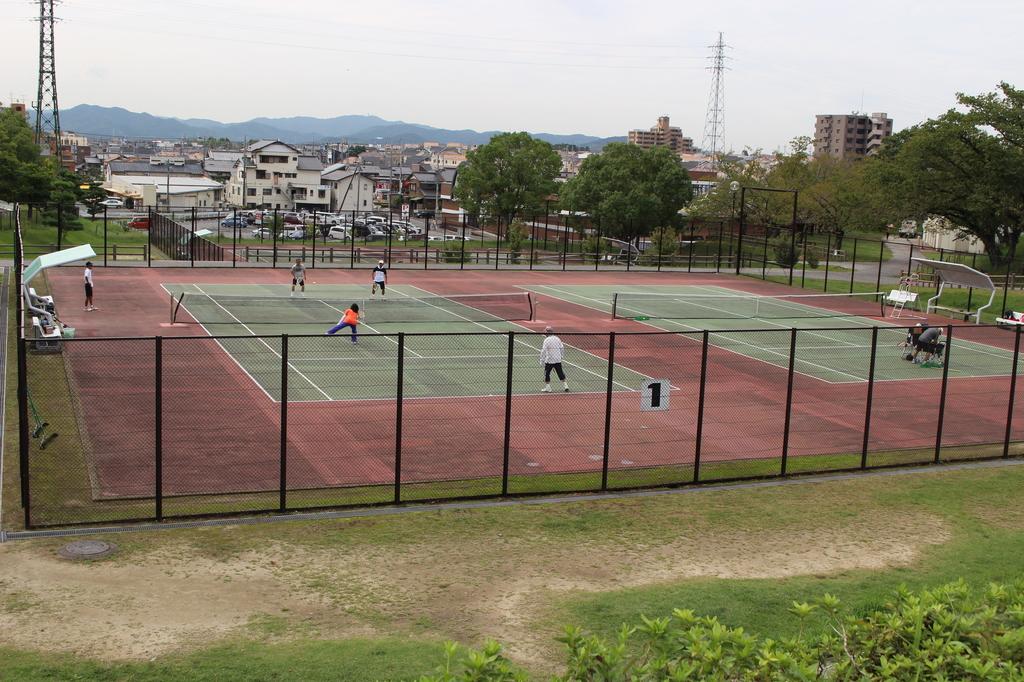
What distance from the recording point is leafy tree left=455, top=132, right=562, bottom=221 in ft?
286

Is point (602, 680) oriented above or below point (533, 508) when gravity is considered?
above

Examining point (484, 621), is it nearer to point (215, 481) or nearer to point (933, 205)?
point (215, 481)

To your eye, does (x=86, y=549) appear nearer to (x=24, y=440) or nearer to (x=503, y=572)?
(x=24, y=440)

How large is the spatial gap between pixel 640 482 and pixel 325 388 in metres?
8.68

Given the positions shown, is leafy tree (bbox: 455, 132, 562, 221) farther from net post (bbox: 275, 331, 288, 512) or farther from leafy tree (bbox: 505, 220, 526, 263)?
net post (bbox: 275, 331, 288, 512)

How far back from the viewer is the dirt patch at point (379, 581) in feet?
31.8

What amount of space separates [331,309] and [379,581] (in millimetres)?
24409

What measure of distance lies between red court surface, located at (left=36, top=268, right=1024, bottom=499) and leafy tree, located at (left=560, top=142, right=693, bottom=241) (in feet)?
161

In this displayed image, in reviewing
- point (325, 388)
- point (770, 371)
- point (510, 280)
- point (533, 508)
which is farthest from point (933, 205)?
point (533, 508)

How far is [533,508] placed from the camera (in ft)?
46.6


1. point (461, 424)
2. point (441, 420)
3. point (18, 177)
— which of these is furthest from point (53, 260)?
point (18, 177)

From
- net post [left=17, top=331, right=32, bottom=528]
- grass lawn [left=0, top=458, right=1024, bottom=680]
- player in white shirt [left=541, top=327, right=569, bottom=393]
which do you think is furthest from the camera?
player in white shirt [left=541, top=327, right=569, bottom=393]

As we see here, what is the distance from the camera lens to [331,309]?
34.8 m

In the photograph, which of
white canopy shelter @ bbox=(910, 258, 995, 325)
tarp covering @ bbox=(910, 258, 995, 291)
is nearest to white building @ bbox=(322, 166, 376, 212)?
white canopy shelter @ bbox=(910, 258, 995, 325)
